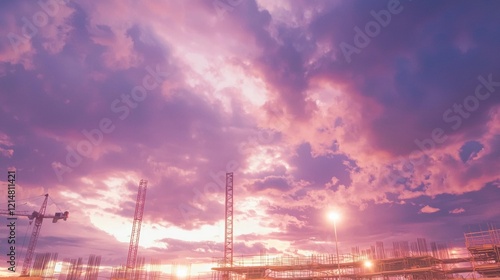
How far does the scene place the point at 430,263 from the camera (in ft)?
133

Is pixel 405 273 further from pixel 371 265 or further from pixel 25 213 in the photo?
pixel 25 213

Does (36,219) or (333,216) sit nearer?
(333,216)

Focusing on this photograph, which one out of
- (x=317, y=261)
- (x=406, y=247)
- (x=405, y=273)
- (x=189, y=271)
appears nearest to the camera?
(x=405, y=273)

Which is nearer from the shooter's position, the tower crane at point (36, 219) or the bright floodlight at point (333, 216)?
the bright floodlight at point (333, 216)

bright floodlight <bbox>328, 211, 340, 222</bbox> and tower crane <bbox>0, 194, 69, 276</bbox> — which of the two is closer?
bright floodlight <bbox>328, 211, 340, 222</bbox>

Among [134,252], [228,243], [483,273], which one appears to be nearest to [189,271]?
[228,243]

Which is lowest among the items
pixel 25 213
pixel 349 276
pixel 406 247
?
pixel 349 276

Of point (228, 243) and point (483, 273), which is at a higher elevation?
point (228, 243)

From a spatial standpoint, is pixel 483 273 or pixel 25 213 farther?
pixel 25 213

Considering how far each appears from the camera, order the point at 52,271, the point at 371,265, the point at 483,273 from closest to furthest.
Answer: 1. the point at 483,273
2. the point at 371,265
3. the point at 52,271

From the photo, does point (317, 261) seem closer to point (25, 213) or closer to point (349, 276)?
point (349, 276)

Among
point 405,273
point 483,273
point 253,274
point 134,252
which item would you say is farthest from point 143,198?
point 483,273

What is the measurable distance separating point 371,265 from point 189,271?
4498cm

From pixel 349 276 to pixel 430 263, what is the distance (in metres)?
11.7
